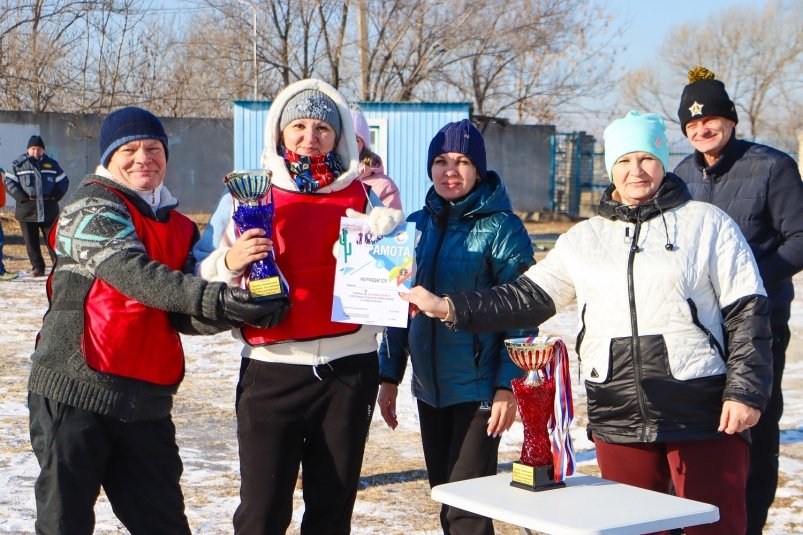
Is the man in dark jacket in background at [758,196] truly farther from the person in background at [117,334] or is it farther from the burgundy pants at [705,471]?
the person in background at [117,334]

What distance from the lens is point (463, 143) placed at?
3.69 meters

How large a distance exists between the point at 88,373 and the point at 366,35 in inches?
953

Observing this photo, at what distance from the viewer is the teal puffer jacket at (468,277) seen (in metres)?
3.66

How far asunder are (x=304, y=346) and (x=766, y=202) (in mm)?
2063

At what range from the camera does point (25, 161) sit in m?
13.6

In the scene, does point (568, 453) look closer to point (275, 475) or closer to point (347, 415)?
point (347, 415)

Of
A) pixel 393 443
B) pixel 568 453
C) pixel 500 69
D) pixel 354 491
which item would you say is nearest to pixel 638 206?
pixel 568 453

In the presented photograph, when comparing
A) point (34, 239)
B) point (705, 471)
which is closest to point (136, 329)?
point (705, 471)

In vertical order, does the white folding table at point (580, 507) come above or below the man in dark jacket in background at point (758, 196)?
below

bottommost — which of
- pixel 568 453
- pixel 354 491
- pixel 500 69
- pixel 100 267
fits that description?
pixel 354 491

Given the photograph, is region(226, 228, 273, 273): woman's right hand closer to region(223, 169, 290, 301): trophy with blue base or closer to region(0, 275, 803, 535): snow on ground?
region(223, 169, 290, 301): trophy with blue base

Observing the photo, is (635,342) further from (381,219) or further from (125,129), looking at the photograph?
(125,129)

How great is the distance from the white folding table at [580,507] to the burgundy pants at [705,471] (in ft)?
0.76

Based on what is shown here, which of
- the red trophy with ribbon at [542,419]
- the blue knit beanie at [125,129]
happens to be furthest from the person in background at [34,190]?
the red trophy with ribbon at [542,419]
